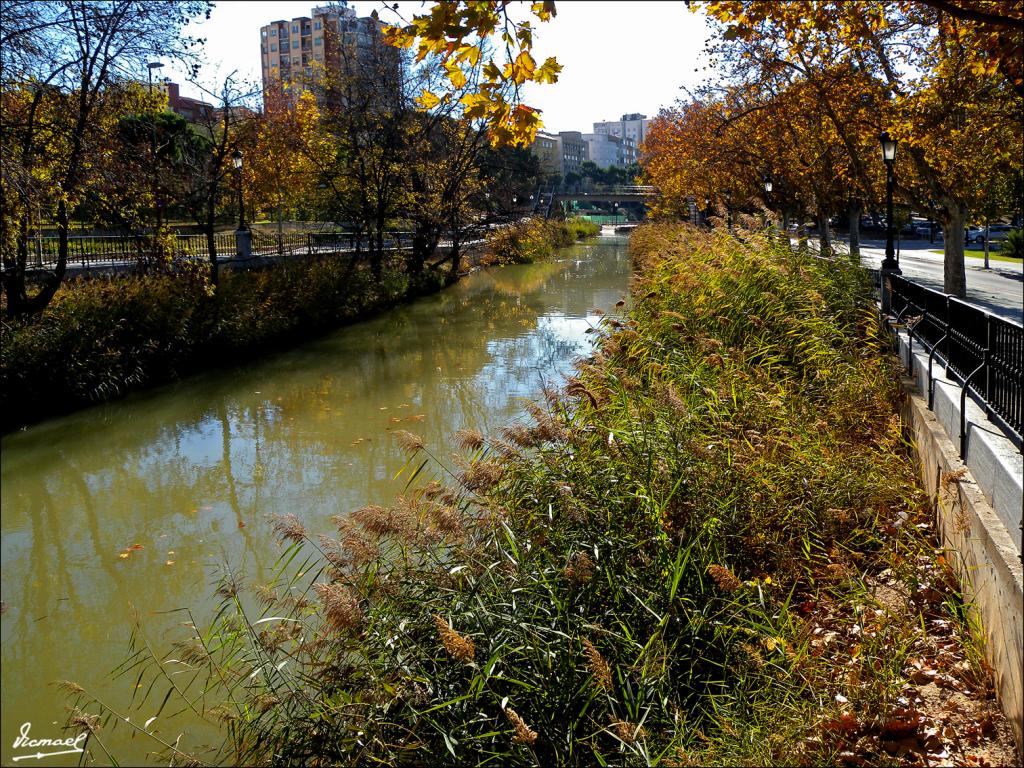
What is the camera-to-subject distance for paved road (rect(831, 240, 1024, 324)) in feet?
74.5

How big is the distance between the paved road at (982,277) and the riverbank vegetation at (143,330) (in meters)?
13.7

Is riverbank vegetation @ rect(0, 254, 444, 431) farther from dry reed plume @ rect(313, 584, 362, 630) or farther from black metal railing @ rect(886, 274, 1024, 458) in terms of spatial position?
black metal railing @ rect(886, 274, 1024, 458)

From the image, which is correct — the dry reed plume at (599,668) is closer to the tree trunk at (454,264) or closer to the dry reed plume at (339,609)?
the dry reed plume at (339,609)

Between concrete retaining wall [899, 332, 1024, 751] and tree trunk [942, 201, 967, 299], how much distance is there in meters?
16.2

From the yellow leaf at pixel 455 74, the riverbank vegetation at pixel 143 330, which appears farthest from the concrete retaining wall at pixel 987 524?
the riverbank vegetation at pixel 143 330

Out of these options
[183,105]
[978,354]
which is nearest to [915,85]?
[978,354]

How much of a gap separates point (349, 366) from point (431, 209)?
12960 millimetres

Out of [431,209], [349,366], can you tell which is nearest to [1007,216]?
[431,209]

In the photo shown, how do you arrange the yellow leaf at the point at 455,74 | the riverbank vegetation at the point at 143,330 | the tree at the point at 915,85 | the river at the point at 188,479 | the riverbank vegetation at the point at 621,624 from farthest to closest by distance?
1. the riverbank vegetation at the point at 143,330
2. the tree at the point at 915,85
3. the river at the point at 188,479
4. the yellow leaf at the point at 455,74
5. the riverbank vegetation at the point at 621,624

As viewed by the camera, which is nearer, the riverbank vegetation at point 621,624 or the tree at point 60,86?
the riverbank vegetation at point 621,624

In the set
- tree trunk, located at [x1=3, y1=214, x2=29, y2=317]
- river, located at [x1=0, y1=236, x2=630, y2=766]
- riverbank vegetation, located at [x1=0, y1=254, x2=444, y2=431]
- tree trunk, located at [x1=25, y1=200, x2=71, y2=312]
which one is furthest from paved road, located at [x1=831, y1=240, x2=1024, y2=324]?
tree trunk, located at [x1=3, y1=214, x2=29, y2=317]

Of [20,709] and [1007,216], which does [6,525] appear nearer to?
[20,709]

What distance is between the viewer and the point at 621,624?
4543 millimetres

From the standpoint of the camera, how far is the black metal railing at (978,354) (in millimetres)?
5336
